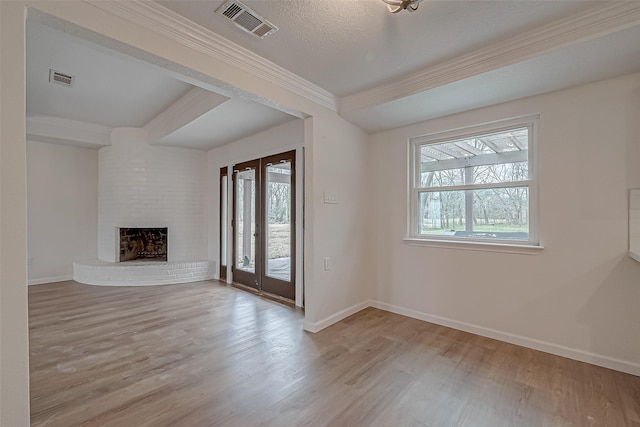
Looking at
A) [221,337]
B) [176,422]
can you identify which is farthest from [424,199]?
[176,422]

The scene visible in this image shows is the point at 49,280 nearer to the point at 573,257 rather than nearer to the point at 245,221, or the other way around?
the point at 245,221

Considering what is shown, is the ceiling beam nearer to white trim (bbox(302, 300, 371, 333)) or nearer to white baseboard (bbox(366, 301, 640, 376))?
white trim (bbox(302, 300, 371, 333))

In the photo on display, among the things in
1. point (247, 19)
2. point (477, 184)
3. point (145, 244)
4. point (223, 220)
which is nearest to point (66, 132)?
point (145, 244)

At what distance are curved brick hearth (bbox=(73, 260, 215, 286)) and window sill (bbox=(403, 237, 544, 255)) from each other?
163 inches

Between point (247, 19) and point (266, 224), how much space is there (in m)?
2.97

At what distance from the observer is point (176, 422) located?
5.65ft

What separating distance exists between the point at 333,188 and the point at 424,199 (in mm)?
1169

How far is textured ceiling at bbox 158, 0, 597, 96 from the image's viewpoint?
73.4 inches

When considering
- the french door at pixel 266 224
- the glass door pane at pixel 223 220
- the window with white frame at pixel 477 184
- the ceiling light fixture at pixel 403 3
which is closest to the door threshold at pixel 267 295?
the french door at pixel 266 224

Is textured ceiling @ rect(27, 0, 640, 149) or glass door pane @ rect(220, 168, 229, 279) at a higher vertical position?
textured ceiling @ rect(27, 0, 640, 149)

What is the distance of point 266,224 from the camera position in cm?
452

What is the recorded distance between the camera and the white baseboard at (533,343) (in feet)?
7.58

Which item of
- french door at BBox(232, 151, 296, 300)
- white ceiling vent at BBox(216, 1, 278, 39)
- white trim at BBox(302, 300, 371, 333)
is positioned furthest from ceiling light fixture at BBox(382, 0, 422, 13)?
white trim at BBox(302, 300, 371, 333)

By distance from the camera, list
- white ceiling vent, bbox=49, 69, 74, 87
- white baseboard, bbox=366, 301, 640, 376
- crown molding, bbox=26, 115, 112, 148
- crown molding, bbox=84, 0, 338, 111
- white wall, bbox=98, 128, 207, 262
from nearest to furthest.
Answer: crown molding, bbox=84, 0, 338, 111 → white baseboard, bbox=366, 301, 640, 376 → white ceiling vent, bbox=49, 69, 74, 87 → crown molding, bbox=26, 115, 112, 148 → white wall, bbox=98, 128, 207, 262
